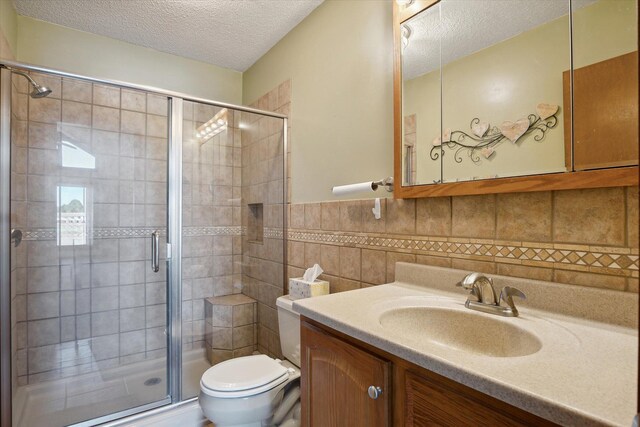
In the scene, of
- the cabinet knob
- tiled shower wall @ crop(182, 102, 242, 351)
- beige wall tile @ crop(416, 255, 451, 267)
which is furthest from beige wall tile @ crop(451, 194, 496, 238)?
tiled shower wall @ crop(182, 102, 242, 351)

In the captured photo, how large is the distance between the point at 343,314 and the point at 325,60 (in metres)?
1.56

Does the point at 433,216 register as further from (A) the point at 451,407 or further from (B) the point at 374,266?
(A) the point at 451,407

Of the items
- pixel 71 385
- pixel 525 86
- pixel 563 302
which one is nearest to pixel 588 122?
pixel 525 86

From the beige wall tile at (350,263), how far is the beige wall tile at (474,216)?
56 centimetres

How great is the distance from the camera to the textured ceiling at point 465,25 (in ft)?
3.35

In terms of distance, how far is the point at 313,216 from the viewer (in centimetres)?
202

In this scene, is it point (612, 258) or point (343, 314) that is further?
point (343, 314)

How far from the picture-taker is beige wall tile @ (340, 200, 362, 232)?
1.67m

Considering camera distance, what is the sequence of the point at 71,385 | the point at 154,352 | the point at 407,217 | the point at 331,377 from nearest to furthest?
the point at 331,377, the point at 407,217, the point at 71,385, the point at 154,352

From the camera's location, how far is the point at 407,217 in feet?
4.65

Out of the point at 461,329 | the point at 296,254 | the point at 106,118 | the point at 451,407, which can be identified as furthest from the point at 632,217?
the point at 106,118

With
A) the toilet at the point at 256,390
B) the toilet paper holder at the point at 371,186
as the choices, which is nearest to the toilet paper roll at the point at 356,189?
the toilet paper holder at the point at 371,186

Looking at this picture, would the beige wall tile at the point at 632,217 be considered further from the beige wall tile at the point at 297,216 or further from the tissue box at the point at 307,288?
the beige wall tile at the point at 297,216

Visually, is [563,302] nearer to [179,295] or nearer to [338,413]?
[338,413]
